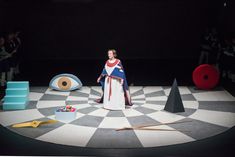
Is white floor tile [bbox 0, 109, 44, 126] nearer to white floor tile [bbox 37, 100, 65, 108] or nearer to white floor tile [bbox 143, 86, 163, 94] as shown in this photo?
white floor tile [bbox 37, 100, 65, 108]

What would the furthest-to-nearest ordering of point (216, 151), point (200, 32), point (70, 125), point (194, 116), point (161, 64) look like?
point (200, 32) → point (161, 64) → point (194, 116) → point (70, 125) → point (216, 151)

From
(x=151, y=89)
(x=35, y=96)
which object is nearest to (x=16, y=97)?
(x=35, y=96)

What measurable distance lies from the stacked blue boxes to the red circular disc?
3.93m

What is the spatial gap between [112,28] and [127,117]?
7.04 meters

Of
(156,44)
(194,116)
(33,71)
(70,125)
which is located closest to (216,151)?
(194,116)

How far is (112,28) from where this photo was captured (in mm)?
13969

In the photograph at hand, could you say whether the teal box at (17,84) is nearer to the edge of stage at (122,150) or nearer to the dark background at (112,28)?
the edge of stage at (122,150)

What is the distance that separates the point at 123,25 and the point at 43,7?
2.81 metres

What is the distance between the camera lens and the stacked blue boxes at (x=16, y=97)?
25.9 feet

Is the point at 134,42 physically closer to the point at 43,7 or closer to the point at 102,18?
the point at 102,18

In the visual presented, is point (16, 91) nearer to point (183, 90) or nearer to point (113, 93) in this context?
point (113, 93)

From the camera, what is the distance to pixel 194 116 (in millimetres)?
7480

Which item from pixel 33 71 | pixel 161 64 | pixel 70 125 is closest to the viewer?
pixel 70 125

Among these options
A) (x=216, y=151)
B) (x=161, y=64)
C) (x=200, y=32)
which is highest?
(x=200, y=32)
